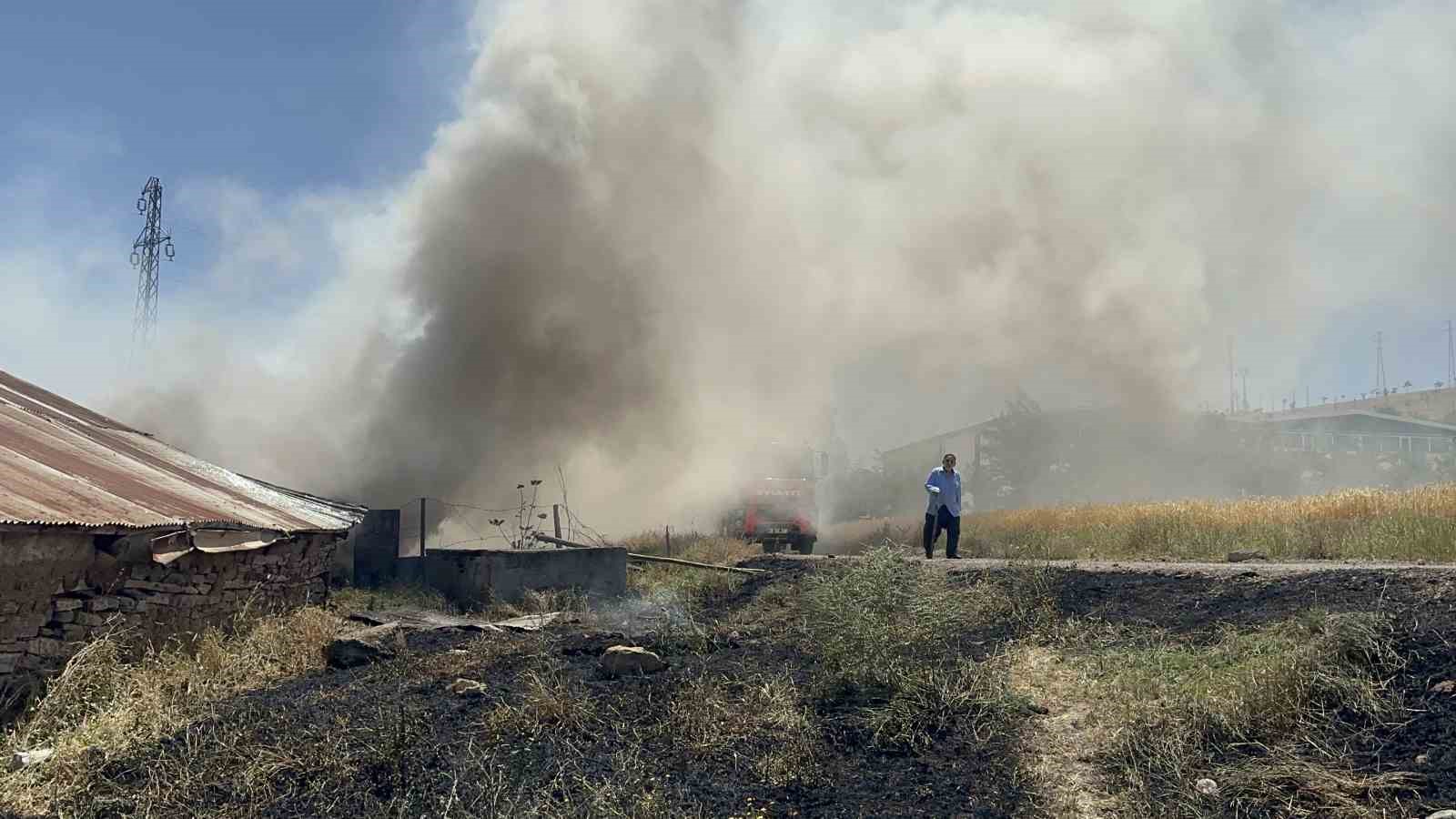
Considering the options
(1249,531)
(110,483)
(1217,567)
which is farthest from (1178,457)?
(110,483)

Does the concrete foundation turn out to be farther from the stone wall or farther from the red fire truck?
the red fire truck

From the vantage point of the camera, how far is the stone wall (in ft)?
23.5

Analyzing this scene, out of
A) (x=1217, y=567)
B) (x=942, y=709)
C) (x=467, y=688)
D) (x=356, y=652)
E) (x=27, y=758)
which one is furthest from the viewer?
(x=1217, y=567)

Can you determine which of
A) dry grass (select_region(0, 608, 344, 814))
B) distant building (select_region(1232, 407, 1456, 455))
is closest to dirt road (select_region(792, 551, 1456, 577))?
dry grass (select_region(0, 608, 344, 814))

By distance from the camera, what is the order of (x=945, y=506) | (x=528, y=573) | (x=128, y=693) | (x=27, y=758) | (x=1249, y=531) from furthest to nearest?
(x=1249, y=531)
(x=945, y=506)
(x=528, y=573)
(x=128, y=693)
(x=27, y=758)

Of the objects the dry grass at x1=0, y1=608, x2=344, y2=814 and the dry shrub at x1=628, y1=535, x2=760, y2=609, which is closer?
the dry grass at x1=0, y1=608, x2=344, y2=814

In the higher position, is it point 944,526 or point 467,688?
point 944,526

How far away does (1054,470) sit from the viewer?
134 feet

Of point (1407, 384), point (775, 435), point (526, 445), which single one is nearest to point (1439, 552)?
point (526, 445)

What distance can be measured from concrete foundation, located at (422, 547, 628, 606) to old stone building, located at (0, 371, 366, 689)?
154 cm

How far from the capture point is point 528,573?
1329 cm

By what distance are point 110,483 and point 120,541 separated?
1640 millimetres

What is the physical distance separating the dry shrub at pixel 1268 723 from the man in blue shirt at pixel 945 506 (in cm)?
668

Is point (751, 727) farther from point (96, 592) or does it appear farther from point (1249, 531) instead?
point (1249, 531)
